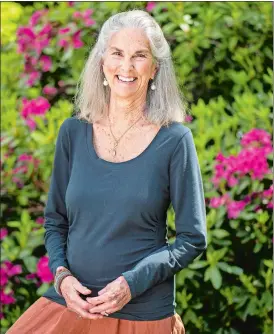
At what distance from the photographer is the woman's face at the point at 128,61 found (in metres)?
2.64

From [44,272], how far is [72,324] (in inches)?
55.8

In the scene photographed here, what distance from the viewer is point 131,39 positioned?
8.64 ft

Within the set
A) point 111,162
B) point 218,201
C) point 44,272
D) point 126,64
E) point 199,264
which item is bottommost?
point 44,272

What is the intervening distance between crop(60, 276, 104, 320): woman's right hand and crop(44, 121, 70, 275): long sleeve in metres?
0.18

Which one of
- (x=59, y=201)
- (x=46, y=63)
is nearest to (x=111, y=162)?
(x=59, y=201)

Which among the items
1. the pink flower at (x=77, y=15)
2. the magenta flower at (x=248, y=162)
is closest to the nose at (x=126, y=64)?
the magenta flower at (x=248, y=162)

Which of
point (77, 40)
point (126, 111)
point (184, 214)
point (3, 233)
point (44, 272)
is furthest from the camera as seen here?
point (77, 40)

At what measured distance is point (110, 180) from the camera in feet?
8.57

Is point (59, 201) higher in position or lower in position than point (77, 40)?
higher

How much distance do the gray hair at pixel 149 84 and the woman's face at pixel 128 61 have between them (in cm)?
2

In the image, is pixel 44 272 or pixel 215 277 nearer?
pixel 215 277

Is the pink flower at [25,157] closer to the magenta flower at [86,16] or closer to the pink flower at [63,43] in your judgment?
the pink flower at [63,43]

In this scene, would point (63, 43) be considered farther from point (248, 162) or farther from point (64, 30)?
point (248, 162)

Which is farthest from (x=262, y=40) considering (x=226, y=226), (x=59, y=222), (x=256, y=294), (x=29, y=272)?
(x=59, y=222)
